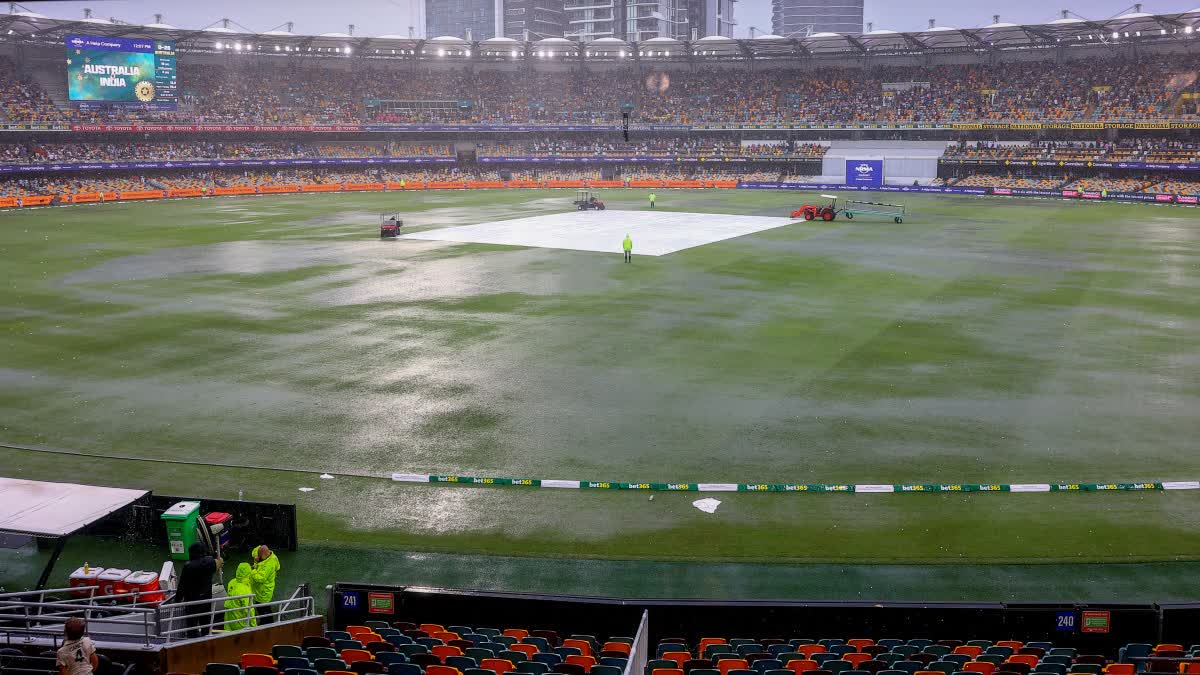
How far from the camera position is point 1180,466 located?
1900 centimetres

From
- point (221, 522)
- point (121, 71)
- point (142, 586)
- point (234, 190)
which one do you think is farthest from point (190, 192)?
point (142, 586)

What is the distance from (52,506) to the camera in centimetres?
1305

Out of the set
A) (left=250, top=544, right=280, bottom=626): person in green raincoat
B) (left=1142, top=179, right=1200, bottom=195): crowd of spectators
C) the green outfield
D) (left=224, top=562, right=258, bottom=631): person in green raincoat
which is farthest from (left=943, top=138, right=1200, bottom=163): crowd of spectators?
(left=224, top=562, right=258, bottom=631): person in green raincoat

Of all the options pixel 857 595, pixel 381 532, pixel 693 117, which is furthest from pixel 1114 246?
pixel 693 117

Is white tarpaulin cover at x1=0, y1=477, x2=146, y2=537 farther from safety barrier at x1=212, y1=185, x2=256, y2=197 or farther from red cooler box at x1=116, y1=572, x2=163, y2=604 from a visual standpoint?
safety barrier at x1=212, y1=185, x2=256, y2=197

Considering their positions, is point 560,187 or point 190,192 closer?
point 190,192

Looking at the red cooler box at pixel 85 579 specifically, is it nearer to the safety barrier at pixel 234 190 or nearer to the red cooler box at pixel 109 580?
the red cooler box at pixel 109 580

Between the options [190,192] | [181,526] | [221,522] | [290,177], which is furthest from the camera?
[290,177]

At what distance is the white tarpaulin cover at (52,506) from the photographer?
1232 cm

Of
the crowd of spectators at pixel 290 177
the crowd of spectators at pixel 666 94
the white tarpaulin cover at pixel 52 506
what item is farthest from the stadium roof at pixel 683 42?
the white tarpaulin cover at pixel 52 506

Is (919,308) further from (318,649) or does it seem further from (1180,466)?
(318,649)

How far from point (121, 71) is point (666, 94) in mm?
63358

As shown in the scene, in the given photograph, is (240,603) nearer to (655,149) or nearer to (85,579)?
(85,579)

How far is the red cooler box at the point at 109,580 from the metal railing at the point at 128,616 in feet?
0.46
